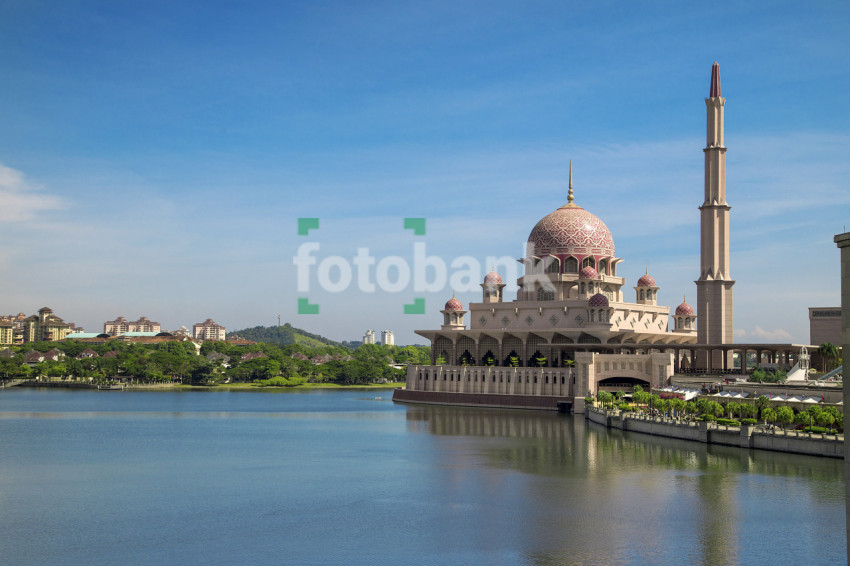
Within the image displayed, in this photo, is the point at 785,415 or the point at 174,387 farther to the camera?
the point at 174,387

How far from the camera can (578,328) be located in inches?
3804

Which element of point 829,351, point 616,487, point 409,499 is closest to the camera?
point 409,499

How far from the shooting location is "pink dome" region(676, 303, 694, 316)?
337 ft

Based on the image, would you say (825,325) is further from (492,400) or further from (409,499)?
(409,499)

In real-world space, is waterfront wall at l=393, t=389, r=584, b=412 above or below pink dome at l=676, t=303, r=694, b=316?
below

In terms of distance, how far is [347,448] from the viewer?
6444cm

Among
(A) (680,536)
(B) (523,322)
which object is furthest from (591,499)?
(B) (523,322)

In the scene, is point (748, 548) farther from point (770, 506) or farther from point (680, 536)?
point (770, 506)

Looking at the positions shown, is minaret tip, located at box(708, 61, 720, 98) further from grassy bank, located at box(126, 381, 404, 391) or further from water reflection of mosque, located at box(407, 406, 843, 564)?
grassy bank, located at box(126, 381, 404, 391)

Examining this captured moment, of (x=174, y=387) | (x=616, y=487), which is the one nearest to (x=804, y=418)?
(x=616, y=487)

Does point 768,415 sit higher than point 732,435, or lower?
higher

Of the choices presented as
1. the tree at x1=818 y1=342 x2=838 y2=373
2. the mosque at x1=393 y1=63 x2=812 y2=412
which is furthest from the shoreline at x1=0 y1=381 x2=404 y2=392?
the tree at x1=818 y1=342 x2=838 y2=373

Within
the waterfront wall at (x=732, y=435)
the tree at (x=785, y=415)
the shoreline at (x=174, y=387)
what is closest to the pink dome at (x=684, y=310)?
the waterfront wall at (x=732, y=435)

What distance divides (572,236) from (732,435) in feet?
151
